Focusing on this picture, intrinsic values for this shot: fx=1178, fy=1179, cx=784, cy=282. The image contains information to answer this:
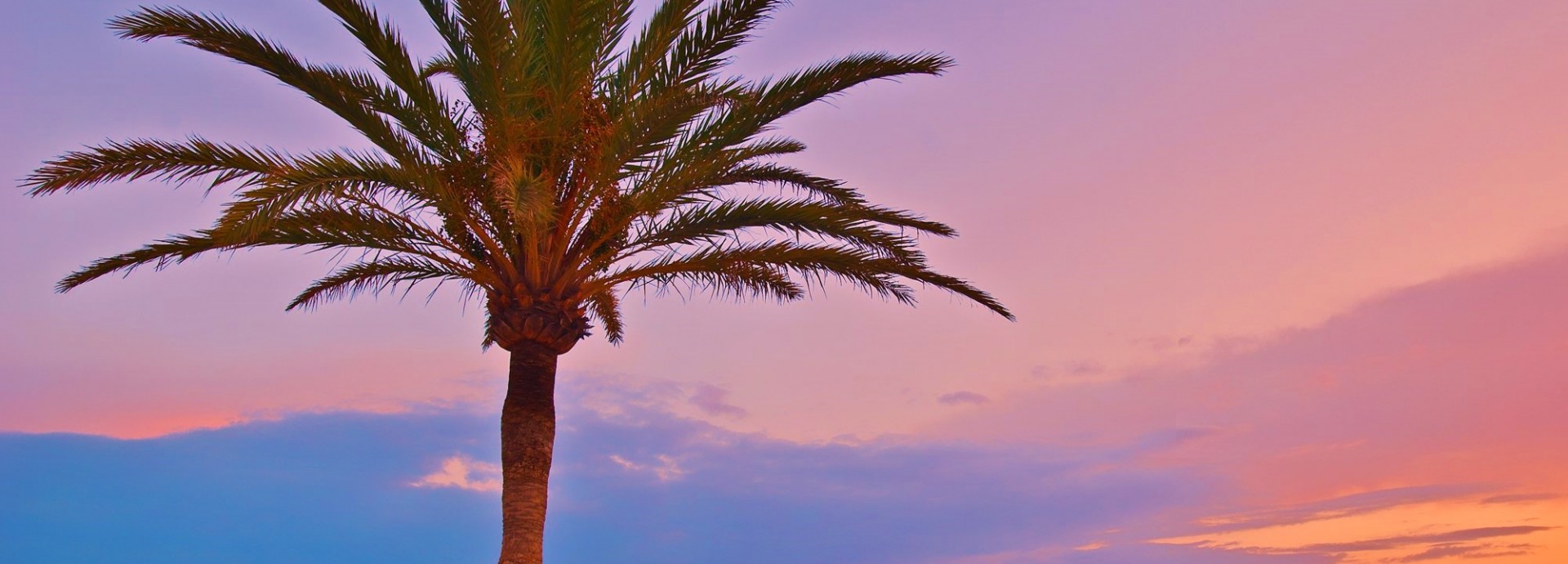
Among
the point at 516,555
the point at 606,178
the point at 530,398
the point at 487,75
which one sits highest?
the point at 487,75

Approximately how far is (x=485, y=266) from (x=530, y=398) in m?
1.55

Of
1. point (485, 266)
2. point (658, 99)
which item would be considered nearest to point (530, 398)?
point (485, 266)

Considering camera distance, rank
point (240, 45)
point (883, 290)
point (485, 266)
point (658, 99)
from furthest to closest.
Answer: point (883, 290), point (485, 266), point (658, 99), point (240, 45)

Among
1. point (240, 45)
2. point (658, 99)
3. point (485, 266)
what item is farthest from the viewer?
point (485, 266)

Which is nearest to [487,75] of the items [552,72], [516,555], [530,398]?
[552,72]

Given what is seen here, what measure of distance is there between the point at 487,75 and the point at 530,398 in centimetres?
356

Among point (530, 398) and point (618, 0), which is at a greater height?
point (618, 0)

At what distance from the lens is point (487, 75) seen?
11.6 meters

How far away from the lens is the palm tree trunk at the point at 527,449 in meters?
12.5

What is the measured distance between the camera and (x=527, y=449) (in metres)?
12.7

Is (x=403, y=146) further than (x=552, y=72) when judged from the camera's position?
Yes

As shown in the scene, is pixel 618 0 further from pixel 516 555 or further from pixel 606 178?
pixel 516 555

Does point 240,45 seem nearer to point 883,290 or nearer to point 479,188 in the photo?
point 479,188

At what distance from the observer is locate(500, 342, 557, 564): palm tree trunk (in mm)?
12469
